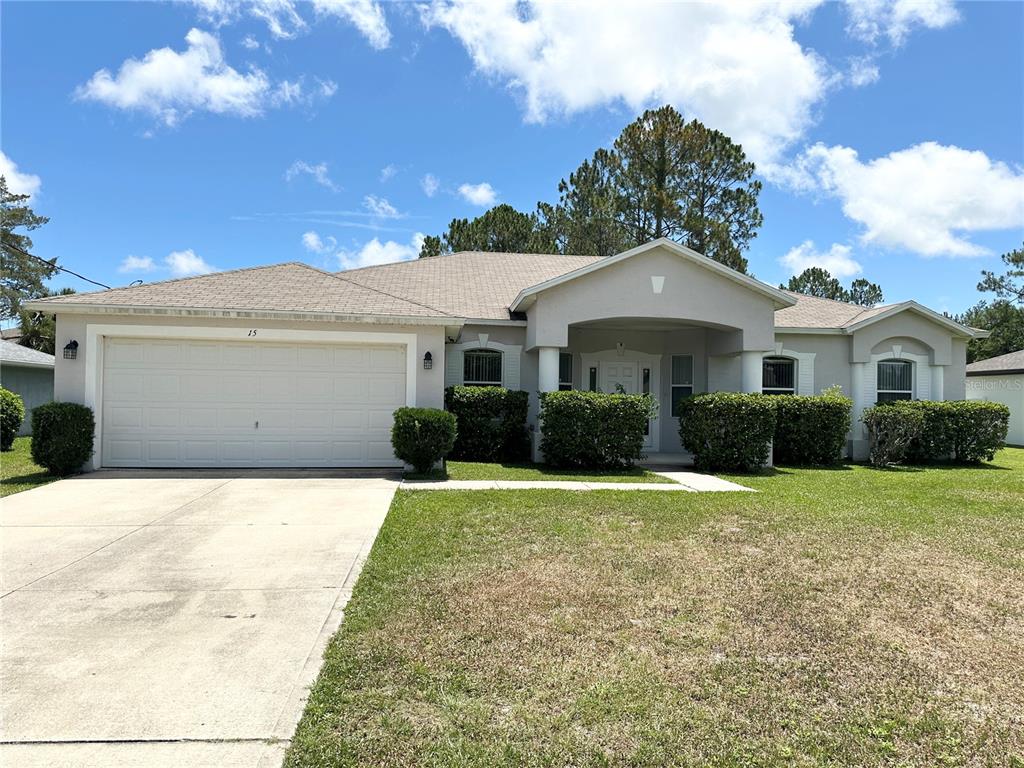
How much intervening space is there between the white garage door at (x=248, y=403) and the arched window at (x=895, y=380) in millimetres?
12192

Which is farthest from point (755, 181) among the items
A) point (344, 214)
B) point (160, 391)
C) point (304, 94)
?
point (160, 391)

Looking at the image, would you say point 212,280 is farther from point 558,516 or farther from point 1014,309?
point 1014,309

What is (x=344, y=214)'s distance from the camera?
78.4 feet

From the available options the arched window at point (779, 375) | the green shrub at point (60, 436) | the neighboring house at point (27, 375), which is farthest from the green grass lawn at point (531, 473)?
the neighboring house at point (27, 375)

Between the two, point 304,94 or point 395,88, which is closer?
point 395,88

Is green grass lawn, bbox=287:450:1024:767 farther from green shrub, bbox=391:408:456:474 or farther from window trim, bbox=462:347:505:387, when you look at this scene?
window trim, bbox=462:347:505:387

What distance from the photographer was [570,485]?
32.1ft

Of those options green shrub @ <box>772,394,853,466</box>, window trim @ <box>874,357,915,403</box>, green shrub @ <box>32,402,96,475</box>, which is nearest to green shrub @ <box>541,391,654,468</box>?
green shrub @ <box>772,394,853,466</box>

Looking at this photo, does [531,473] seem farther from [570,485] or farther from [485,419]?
[485,419]

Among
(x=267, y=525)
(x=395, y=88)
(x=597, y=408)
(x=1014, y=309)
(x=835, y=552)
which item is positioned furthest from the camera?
(x=1014, y=309)

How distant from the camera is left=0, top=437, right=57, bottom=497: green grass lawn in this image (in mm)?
9078

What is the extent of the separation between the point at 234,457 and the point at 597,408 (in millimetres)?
6875

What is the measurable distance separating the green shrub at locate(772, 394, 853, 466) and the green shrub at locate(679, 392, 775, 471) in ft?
3.78

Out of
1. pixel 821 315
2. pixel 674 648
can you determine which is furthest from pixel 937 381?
pixel 674 648
